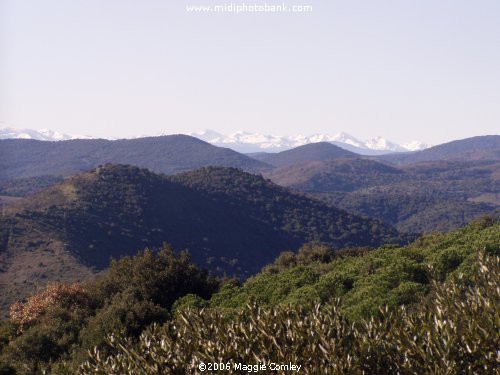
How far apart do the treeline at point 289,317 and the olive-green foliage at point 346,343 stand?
0.06ft

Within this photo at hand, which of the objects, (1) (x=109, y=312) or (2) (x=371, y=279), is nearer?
(1) (x=109, y=312)

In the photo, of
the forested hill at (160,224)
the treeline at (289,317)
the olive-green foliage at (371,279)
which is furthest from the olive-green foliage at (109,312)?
the forested hill at (160,224)

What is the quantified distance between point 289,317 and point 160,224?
87793 mm

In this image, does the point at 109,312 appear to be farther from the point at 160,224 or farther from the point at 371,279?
the point at 160,224

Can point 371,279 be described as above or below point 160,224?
above

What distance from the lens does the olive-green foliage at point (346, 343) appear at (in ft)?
25.1

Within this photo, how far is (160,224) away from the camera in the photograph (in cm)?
9588

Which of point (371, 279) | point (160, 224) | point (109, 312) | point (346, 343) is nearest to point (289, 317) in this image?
point (346, 343)

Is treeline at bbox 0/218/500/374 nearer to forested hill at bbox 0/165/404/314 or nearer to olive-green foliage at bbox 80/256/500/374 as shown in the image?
olive-green foliage at bbox 80/256/500/374

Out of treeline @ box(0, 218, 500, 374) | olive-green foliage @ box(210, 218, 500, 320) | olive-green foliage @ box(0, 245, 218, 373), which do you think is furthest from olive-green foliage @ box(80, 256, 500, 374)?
olive-green foliage @ box(210, 218, 500, 320)

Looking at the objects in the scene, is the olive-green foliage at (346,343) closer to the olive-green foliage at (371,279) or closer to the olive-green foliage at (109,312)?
the olive-green foliage at (109,312)

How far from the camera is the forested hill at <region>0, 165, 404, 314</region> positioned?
71.4 meters

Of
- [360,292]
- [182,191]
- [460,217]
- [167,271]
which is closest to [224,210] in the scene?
[182,191]

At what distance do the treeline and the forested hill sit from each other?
3744 cm
